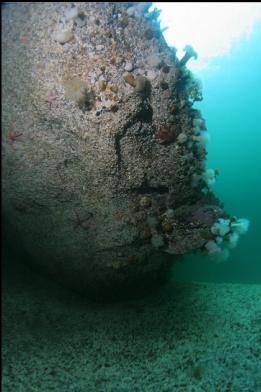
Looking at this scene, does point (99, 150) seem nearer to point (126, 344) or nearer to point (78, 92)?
point (78, 92)

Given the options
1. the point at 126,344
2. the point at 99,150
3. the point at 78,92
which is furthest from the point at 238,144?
the point at 78,92

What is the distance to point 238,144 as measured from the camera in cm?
4216

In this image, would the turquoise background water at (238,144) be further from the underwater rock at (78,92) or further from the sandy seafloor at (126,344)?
the underwater rock at (78,92)

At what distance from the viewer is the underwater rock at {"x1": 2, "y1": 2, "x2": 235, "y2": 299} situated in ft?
10.3

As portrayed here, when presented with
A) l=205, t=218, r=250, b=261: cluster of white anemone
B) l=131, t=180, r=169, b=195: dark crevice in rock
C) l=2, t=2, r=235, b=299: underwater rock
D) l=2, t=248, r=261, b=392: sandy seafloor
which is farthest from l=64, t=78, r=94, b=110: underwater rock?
l=205, t=218, r=250, b=261: cluster of white anemone

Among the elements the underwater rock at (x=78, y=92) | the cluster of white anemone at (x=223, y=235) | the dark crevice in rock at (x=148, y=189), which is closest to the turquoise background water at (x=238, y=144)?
the cluster of white anemone at (x=223, y=235)

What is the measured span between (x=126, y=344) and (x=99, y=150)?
2904mm

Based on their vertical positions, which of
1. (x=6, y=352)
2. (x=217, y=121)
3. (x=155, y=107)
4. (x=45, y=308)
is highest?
(x=217, y=121)

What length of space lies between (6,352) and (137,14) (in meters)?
4.51

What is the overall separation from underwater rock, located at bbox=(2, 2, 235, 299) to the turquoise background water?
11902 millimetres

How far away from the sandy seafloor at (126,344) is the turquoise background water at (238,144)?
11.0 meters

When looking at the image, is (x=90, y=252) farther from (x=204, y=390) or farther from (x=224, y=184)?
(x=224, y=184)

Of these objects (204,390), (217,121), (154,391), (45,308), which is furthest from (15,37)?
(217,121)

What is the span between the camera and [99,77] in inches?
128
